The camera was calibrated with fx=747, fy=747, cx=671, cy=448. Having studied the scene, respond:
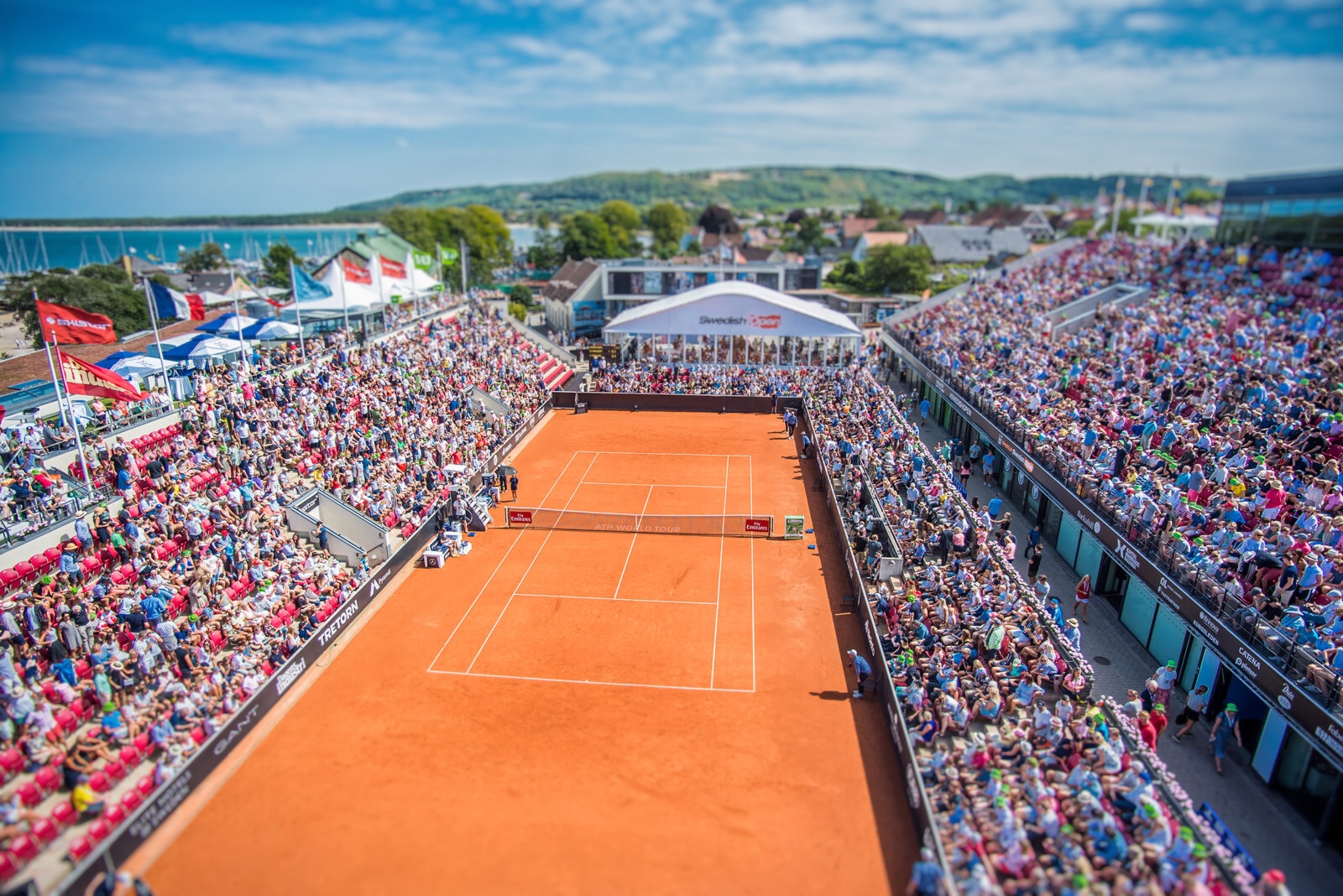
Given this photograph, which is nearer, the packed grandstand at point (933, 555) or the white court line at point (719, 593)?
the packed grandstand at point (933, 555)

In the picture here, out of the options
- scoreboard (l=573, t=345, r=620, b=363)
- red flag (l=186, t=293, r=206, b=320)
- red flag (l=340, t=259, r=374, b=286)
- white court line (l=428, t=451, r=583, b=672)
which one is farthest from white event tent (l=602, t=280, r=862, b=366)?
red flag (l=186, t=293, r=206, b=320)

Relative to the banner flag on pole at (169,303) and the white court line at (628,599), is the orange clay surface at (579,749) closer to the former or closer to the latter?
the white court line at (628,599)

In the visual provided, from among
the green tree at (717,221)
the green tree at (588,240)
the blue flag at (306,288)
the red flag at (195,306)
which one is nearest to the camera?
the red flag at (195,306)

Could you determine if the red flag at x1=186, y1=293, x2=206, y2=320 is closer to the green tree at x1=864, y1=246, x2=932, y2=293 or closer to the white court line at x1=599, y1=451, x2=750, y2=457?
the white court line at x1=599, y1=451, x2=750, y2=457

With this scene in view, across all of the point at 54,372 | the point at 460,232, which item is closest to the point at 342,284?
the point at 54,372

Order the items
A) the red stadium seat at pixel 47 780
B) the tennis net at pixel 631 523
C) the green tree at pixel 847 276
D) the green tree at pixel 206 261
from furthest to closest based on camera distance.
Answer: the green tree at pixel 206 261
the green tree at pixel 847 276
the tennis net at pixel 631 523
the red stadium seat at pixel 47 780

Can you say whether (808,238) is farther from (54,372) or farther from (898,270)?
(54,372)

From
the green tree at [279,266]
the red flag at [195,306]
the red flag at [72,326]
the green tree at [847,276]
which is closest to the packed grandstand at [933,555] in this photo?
the red flag at [195,306]
